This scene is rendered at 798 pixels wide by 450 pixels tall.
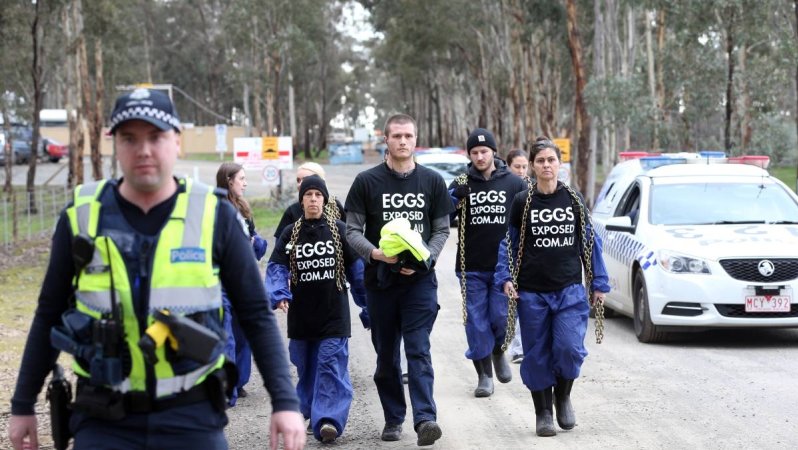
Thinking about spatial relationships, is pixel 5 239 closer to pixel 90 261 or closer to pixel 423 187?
pixel 423 187

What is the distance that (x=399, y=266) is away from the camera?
795 centimetres

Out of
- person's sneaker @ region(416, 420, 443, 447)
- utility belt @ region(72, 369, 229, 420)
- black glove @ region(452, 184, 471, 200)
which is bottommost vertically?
person's sneaker @ region(416, 420, 443, 447)

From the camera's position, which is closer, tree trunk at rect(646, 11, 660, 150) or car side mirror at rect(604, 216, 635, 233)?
car side mirror at rect(604, 216, 635, 233)

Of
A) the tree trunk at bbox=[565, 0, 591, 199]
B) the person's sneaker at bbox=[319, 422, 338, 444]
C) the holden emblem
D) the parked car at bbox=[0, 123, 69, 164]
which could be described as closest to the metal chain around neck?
the person's sneaker at bbox=[319, 422, 338, 444]

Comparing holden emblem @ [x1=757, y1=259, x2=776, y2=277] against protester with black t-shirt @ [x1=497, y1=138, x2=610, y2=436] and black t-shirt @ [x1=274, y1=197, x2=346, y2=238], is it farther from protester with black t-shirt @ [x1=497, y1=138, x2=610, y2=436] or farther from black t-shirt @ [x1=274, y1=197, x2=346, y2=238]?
black t-shirt @ [x1=274, y1=197, x2=346, y2=238]

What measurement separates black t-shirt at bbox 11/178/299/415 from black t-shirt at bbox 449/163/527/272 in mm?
5849

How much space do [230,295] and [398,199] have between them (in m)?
4.08

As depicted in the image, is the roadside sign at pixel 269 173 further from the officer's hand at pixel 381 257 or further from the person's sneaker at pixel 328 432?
the officer's hand at pixel 381 257

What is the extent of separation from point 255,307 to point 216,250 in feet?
0.78

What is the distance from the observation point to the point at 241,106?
96.9m

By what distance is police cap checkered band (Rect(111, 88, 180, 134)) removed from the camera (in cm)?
397

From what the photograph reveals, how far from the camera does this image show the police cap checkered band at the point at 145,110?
13.0 ft

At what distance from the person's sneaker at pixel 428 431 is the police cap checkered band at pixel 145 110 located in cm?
411

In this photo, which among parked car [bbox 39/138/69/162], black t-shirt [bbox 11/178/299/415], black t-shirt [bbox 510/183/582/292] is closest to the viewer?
black t-shirt [bbox 11/178/299/415]
